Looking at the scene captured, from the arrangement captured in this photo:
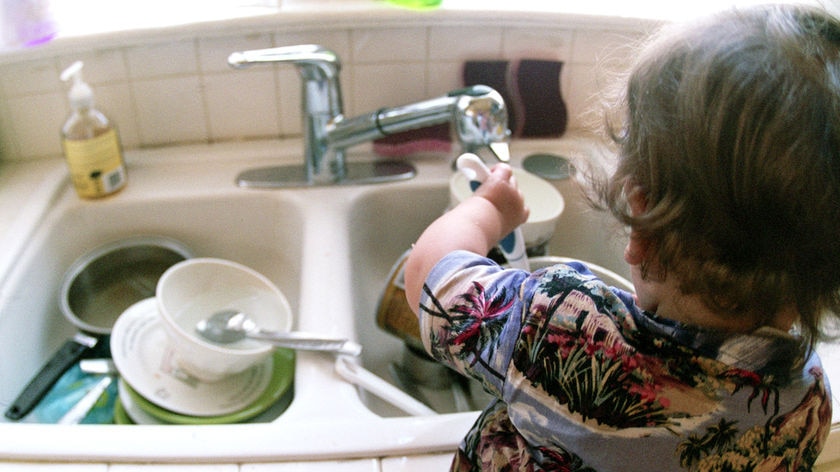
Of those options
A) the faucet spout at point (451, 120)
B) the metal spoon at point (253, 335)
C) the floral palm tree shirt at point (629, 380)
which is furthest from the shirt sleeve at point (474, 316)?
the faucet spout at point (451, 120)

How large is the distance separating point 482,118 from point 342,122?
9.3 inches

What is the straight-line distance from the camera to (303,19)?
977 millimetres

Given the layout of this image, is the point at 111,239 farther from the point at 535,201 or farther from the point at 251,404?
the point at 535,201

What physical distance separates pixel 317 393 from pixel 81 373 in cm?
30

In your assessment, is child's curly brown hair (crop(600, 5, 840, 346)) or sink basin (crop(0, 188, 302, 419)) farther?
sink basin (crop(0, 188, 302, 419))

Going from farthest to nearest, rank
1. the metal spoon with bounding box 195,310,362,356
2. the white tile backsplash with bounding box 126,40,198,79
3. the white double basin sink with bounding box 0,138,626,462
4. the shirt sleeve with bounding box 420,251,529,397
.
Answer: the white tile backsplash with bounding box 126,40,198,79 < the metal spoon with bounding box 195,310,362,356 < the white double basin sink with bounding box 0,138,626,462 < the shirt sleeve with bounding box 420,251,529,397

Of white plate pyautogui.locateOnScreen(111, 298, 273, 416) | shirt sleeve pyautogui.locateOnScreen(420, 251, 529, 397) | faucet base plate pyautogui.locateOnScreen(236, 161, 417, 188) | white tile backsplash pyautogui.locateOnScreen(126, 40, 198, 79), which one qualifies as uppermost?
white tile backsplash pyautogui.locateOnScreen(126, 40, 198, 79)

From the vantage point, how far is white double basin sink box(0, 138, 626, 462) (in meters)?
0.60

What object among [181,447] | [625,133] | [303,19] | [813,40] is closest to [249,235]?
[303,19]

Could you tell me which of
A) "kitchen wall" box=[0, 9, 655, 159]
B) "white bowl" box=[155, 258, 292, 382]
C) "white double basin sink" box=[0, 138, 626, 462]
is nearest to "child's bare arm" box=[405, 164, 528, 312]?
"white double basin sink" box=[0, 138, 626, 462]

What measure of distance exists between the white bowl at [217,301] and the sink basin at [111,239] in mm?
123

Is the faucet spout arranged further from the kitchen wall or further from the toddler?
the toddler

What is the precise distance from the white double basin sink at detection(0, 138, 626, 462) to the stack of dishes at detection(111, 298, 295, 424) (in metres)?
0.08

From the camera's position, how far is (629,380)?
1.48 ft
